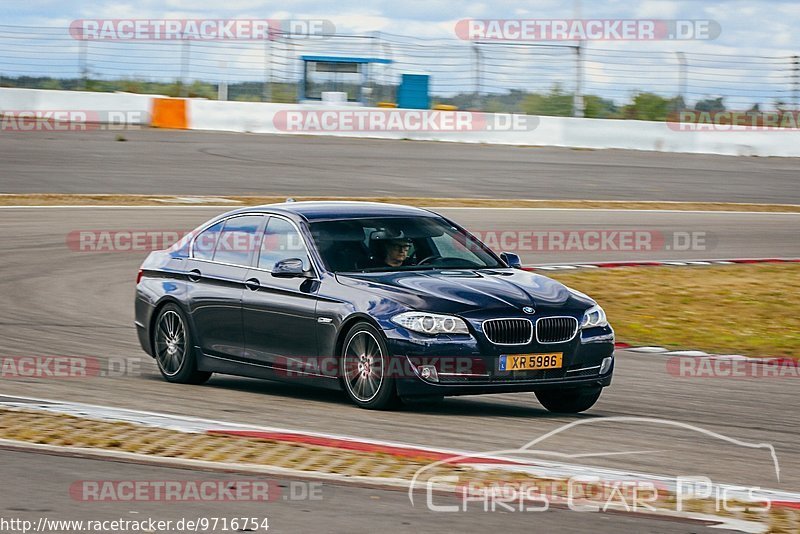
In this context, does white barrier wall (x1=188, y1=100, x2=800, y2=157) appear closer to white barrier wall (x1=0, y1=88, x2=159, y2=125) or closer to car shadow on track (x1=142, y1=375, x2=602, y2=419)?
white barrier wall (x1=0, y1=88, x2=159, y2=125)

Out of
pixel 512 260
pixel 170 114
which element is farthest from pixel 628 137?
pixel 512 260

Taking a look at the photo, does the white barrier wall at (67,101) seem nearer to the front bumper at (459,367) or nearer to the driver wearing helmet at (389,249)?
the driver wearing helmet at (389,249)

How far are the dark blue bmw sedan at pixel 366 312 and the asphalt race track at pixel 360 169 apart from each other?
638 inches

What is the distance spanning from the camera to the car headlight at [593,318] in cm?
886

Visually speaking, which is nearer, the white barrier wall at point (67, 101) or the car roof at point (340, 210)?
the car roof at point (340, 210)

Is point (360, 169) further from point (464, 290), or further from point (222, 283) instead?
point (464, 290)

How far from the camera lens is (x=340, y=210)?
32.3ft

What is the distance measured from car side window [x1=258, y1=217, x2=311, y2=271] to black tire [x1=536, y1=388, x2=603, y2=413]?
187 cm

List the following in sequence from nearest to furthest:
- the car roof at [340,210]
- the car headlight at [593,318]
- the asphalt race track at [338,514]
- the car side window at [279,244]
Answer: the asphalt race track at [338,514] < the car headlight at [593,318] < the car side window at [279,244] < the car roof at [340,210]

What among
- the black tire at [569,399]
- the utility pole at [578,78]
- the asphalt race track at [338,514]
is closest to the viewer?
the asphalt race track at [338,514]

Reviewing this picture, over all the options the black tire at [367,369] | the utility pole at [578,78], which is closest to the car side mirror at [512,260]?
the black tire at [367,369]

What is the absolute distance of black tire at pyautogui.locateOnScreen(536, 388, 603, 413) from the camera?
9.12 meters

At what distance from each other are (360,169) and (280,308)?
2157 centimetres

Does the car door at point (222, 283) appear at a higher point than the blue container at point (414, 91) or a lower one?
lower
